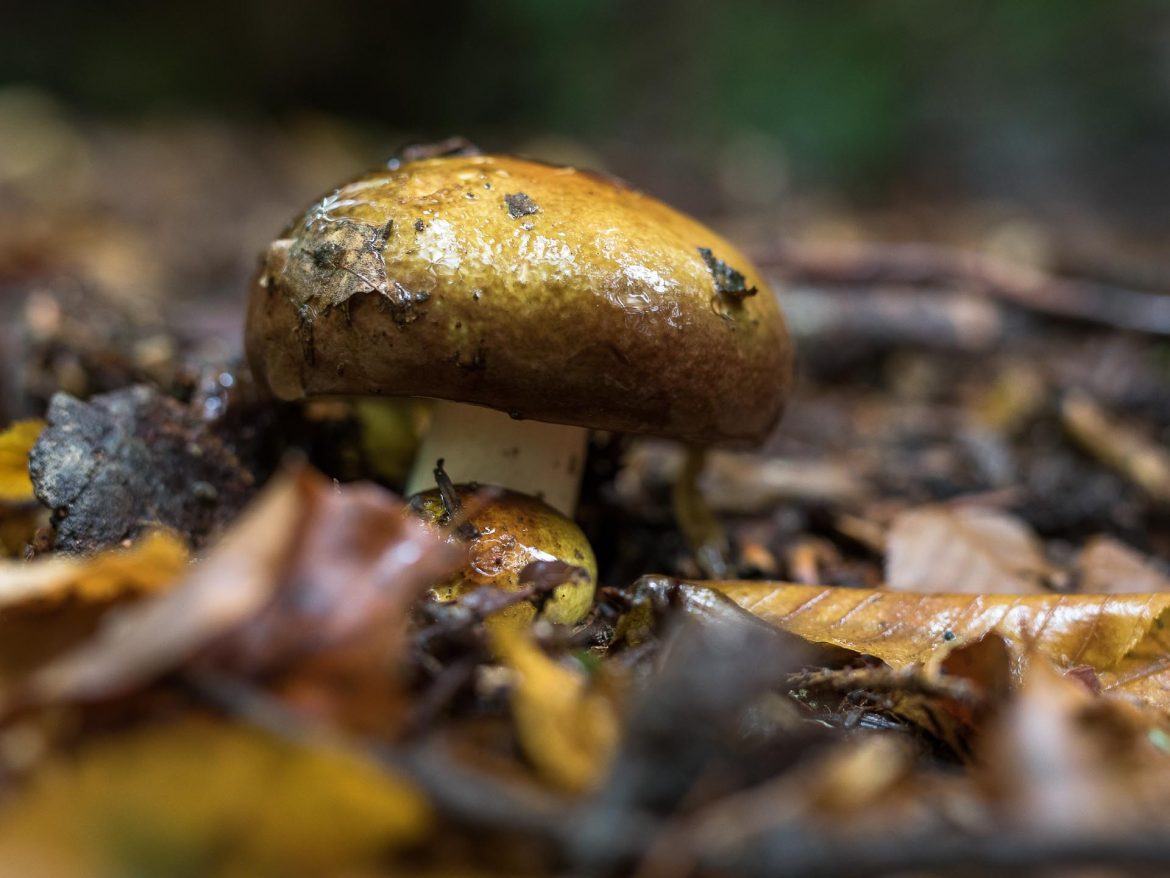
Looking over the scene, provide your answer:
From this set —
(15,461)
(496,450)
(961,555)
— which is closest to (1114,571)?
(961,555)

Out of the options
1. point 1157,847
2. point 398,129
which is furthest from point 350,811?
point 398,129

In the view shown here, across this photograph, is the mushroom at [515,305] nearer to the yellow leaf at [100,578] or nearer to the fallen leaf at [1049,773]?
the yellow leaf at [100,578]

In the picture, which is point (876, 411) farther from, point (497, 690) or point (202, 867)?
point (202, 867)

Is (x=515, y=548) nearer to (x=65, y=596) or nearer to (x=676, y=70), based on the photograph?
(x=65, y=596)

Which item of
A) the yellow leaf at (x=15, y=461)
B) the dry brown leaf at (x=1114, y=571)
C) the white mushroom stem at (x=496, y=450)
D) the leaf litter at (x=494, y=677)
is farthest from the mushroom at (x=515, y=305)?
the dry brown leaf at (x=1114, y=571)

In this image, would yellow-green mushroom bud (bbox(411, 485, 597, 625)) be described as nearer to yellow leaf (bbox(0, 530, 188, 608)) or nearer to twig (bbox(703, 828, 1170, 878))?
yellow leaf (bbox(0, 530, 188, 608))
